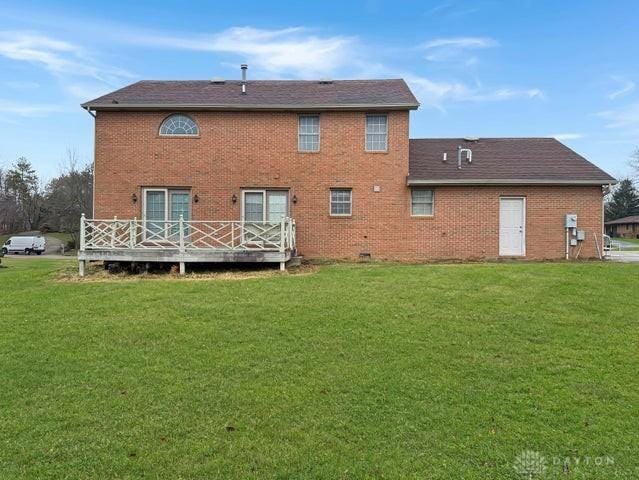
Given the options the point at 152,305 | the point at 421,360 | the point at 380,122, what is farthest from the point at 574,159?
the point at 152,305

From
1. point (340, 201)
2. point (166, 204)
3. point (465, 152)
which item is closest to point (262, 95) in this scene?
point (340, 201)

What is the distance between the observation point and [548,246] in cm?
1466

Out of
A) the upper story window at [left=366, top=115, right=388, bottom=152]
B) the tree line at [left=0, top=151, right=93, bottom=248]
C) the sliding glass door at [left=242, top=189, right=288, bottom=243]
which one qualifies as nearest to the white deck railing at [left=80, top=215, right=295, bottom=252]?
the sliding glass door at [left=242, top=189, right=288, bottom=243]

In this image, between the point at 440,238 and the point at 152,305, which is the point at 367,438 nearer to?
the point at 152,305

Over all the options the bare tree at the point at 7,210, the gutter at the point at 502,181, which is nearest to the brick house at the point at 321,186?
the gutter at the point at 502,181

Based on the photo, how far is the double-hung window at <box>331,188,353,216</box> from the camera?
14.9m

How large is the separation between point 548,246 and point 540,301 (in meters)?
7.34

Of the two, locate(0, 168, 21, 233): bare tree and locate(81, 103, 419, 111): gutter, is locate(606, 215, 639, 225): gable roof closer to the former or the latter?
locate(81, 103, 419, 111): gutter

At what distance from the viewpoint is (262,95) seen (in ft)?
50.6

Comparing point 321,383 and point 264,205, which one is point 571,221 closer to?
point 264,205

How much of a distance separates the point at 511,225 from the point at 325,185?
618cm

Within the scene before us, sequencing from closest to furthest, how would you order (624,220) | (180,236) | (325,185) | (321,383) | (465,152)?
(321,383) < (180,236) < (325,185) < (465,152) < (624,220)

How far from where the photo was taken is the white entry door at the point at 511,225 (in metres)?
14.8

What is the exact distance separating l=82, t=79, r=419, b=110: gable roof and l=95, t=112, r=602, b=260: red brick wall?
1.20 feet
